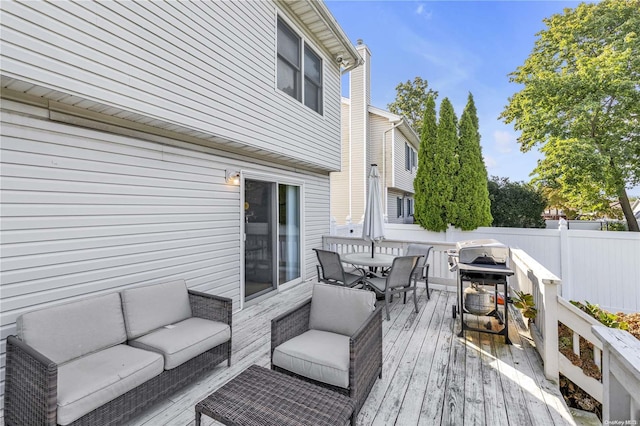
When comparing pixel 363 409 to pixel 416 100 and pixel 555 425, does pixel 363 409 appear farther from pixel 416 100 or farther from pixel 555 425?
pixel 416 100

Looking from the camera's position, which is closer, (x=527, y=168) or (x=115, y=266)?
(x=115, y=266)

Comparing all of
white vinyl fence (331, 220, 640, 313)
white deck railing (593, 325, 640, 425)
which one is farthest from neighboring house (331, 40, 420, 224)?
white deck railing (593, 325, 640, 425)

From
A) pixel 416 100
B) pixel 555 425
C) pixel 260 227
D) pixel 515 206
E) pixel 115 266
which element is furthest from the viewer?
pixel 416 100

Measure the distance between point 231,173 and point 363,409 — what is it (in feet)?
12.2

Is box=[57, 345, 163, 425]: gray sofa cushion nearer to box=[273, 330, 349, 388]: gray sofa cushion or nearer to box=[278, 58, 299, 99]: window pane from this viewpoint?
box=[273, 330, 349, 388]: gray sofa cushion

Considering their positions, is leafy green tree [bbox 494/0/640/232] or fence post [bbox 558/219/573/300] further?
leafy green tree [bbox 494/0/640/232]

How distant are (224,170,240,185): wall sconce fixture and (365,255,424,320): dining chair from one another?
109 inches

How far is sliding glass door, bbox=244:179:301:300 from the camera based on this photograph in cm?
511

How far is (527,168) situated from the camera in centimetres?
1028

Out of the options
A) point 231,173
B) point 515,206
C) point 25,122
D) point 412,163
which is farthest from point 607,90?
point 25,122

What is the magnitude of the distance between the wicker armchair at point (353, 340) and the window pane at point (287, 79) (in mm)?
4026

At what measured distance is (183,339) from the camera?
2664mm

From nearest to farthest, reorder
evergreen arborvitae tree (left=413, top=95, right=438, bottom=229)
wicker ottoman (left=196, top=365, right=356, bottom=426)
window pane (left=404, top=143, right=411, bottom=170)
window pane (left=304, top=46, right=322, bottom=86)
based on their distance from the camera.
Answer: wicker ottoman (left=196, top=365, right=356, bottom=426), window pane (left=304, top=46, right=322, bottom=86), evergreen arborvitae tree (left=413, top=95, right=438, bottom=229), window pane (left=404, top=143, right=411, bottom=170)

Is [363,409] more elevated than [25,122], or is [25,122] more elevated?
Result: [25,122]
